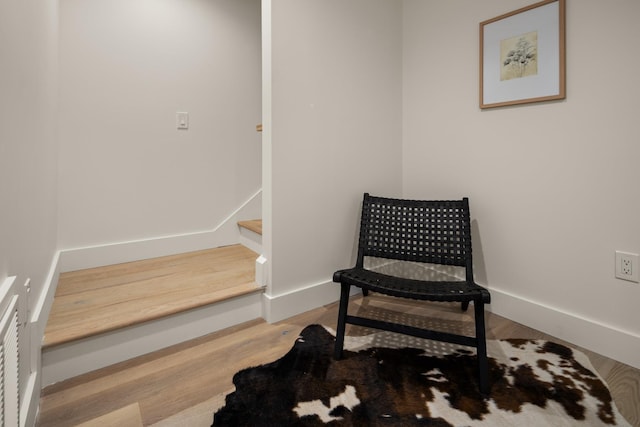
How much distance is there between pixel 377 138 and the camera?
2.17 m

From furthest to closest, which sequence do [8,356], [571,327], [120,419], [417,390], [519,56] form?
1. [519,56]
2. [571,327]
3. [417,390]
4. [120,419]
5. [8,356]

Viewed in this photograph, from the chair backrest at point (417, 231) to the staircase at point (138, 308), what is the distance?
697 millimetres

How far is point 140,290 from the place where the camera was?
1771 mm

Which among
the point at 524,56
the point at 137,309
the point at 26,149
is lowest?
the point at 137,309

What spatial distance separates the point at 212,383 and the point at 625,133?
1984 millimetres

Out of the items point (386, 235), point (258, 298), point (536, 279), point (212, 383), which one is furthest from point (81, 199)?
point (536, 279)

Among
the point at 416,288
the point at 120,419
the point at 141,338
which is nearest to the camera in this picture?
the point at 120,419

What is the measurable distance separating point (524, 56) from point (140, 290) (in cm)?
233

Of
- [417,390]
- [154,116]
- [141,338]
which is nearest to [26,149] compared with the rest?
[141,338]

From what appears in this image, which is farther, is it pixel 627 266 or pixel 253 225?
pixel 253 225

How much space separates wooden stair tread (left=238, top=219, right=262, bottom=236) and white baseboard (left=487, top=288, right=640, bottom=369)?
5.05ft

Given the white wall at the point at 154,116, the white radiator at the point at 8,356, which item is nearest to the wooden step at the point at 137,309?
the white wall at the point at 154,116

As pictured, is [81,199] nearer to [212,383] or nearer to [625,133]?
[212,383]

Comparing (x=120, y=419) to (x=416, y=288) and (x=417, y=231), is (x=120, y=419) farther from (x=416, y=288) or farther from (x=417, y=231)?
(x=417, y=231)
